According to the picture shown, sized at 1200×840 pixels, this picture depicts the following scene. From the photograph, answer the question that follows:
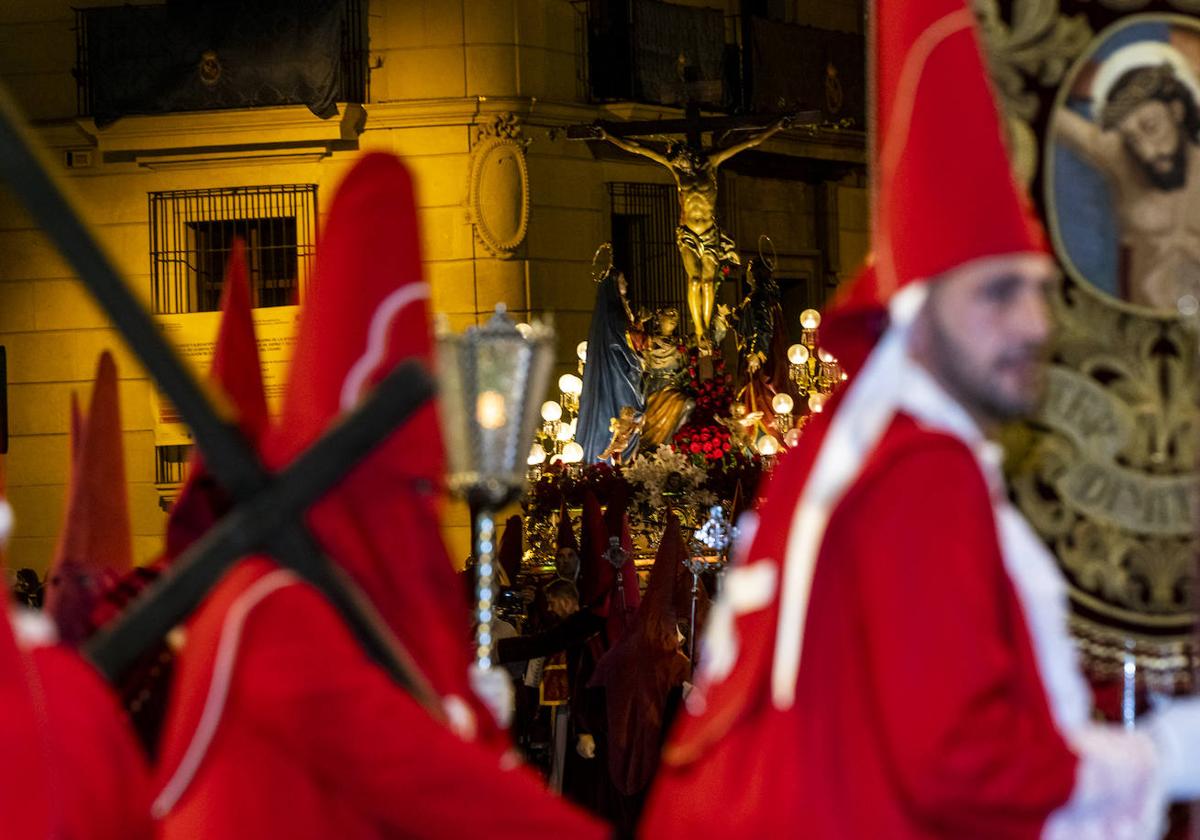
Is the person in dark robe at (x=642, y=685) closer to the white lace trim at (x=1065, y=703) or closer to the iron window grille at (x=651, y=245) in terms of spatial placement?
the white lace trim at (x=1065, y=703)

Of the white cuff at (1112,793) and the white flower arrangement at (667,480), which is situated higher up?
the white flower arrangement at (667,480)

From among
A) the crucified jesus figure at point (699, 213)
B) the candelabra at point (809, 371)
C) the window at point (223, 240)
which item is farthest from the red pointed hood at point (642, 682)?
the window at point (223, 240)

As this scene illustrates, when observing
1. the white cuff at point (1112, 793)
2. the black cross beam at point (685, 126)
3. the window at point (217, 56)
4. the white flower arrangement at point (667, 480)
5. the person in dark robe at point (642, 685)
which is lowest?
the person in dark robe at point (642, 685)

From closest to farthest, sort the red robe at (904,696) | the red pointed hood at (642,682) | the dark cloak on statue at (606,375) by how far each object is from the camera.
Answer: the red robe at (904,696), the red pointed hood at (642,682), the dark cloak on statue at (606,375)

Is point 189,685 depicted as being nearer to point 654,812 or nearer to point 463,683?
point 463,683

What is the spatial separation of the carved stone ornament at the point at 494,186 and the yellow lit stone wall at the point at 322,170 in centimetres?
11

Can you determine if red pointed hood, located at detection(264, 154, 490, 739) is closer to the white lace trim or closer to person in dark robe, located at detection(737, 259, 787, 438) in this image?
the white lace trim

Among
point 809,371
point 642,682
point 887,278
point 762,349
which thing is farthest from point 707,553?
point 887,278

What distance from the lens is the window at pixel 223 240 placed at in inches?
849

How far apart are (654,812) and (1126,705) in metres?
0.88

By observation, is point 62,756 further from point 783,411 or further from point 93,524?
point 783,411

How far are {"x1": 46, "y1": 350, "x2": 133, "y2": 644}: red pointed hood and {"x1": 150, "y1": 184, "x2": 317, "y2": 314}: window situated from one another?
1597 cm

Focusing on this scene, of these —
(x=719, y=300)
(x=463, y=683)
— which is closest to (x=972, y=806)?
(x=463, y=683)

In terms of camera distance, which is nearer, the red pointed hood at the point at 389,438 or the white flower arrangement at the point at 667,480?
the red pointed hood at the point at 389,438
